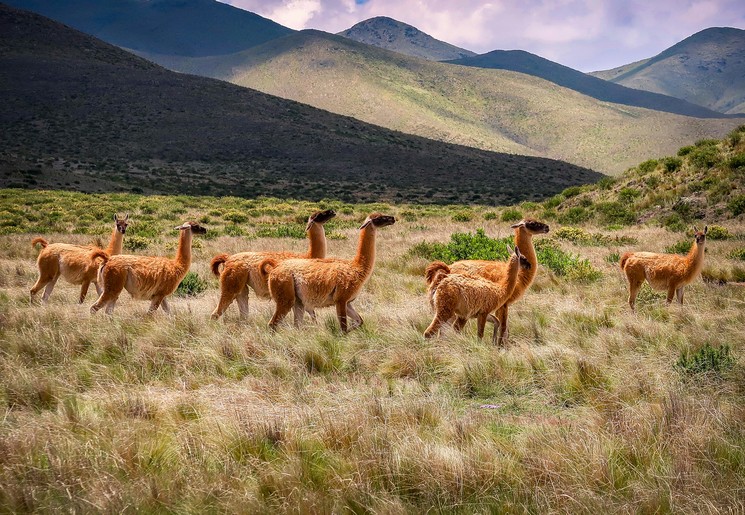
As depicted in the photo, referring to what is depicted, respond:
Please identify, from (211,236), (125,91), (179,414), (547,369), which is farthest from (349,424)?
(125,91)

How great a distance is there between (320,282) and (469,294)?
6.10 ft

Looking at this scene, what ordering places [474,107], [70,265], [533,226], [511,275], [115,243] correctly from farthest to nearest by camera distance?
Result: [474,107]
[115,243]
[70,265]
[533,226]
[511,275]

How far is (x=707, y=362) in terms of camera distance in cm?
547

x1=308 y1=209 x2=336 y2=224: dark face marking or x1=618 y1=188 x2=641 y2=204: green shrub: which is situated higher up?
x1=618 y1=188 x2=641 y2=204: green shrub

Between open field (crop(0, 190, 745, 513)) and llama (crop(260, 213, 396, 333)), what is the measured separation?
35cm

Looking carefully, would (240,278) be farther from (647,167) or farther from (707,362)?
(647,167)

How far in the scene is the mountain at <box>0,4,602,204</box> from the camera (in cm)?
4977

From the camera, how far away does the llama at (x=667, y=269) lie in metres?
8.52

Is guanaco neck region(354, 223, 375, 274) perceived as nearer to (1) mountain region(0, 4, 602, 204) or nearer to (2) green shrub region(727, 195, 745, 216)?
(2) green shrub region(727, 195, 745, 216)

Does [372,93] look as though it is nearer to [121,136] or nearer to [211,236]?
[121,136]

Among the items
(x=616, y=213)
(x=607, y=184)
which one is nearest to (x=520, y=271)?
(x=616, y=213)

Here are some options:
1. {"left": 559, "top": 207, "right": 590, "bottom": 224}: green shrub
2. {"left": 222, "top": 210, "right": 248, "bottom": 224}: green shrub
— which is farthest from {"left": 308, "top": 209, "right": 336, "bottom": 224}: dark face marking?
{"left": 222, "top": 210, "right": 248, "bottom": 224}: green shrub

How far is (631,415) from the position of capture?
14.3 feet

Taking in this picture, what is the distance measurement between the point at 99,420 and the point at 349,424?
6.60 feet
